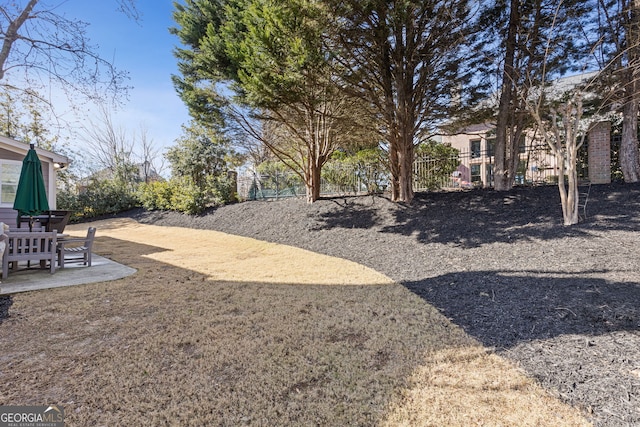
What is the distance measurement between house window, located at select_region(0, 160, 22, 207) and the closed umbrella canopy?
15.7 feet

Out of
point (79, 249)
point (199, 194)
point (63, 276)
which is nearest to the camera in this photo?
point (63, 276)

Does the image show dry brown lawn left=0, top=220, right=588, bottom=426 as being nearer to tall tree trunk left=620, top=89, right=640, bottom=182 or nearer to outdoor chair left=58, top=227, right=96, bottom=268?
outdoor chair left=58, top=227, right=96, bottom=268

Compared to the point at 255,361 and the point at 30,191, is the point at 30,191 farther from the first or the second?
the point at 255,361

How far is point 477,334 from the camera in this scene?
9.26 feet

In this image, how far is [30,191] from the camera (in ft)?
17.6

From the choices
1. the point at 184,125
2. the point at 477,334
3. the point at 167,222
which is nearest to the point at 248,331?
the point at 477,334

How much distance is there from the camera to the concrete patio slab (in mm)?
4254

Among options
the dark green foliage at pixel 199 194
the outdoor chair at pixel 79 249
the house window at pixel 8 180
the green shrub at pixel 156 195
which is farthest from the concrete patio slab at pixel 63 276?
the green shrub at pixel 156 195

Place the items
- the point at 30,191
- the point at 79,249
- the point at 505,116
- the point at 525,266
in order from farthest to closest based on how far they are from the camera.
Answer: the point at 505,116
the point at 79,249
the point at 30,191
the point at 525,266

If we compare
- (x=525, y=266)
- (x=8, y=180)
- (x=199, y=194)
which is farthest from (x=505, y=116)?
(x=8, y=180)

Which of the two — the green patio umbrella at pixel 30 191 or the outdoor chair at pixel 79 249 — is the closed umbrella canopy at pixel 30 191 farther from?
the outdoor chair at pixel 79 249

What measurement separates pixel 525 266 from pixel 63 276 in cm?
737

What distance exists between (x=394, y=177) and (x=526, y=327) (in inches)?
260

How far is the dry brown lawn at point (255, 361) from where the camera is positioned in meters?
1.83
